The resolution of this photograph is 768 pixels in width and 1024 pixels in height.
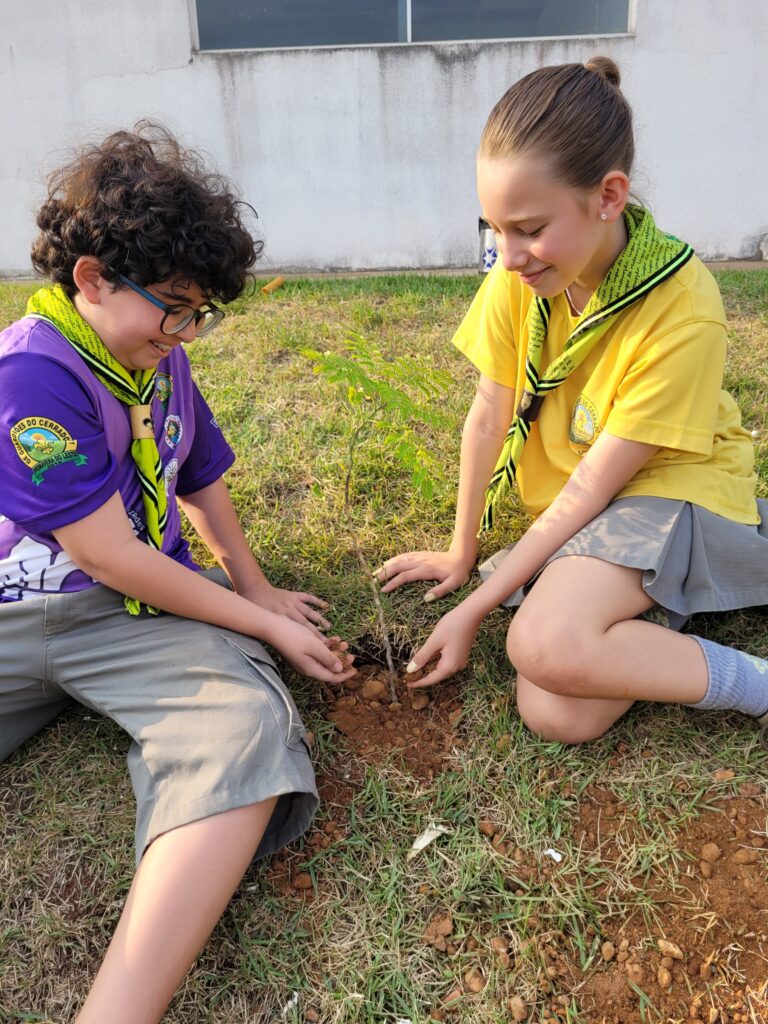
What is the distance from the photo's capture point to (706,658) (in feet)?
6.47

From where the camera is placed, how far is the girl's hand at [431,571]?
96.9 inches

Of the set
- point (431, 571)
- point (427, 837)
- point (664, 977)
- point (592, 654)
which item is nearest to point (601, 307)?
point (592, 654)

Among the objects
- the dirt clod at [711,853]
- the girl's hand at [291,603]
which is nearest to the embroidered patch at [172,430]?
the girl's hand at [291,603]

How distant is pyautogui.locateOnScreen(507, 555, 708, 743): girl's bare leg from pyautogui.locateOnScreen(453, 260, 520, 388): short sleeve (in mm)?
616

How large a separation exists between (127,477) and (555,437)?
113 centimetres

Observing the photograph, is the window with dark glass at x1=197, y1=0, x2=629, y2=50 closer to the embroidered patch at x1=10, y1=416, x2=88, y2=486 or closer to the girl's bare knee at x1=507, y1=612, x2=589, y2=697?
the embroidered patch at x1=10, y1=416, x2=88, y2=486

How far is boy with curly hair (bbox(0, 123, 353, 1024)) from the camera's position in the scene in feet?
5.38

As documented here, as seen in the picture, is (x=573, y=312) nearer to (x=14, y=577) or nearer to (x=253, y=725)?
(x=253, y=725)

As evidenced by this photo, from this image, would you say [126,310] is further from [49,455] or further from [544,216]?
[544,216]

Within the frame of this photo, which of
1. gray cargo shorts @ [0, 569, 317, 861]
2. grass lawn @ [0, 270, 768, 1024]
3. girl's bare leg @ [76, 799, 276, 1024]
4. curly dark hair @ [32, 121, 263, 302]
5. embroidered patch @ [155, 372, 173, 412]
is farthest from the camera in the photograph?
embroidered patch @ [155, 372, 173, 412]

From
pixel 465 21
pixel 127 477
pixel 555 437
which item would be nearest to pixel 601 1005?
pixel 555 437

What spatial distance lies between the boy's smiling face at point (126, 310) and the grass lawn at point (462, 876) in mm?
959

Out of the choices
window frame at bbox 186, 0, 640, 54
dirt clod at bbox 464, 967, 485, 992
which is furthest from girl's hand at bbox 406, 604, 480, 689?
window frame at bbox 186, 0, 640, 54

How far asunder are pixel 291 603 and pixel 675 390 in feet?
3.91
